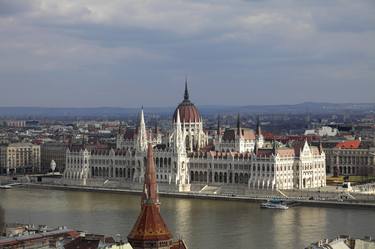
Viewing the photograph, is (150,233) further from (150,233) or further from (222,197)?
(222,197)

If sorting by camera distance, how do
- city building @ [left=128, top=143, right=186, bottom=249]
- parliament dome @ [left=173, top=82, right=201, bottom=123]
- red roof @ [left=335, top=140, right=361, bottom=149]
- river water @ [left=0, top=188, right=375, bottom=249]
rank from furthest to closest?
1. red roof @ [left=335, top=140, right=361, bottom=149]
2. parliament dome @ [left=173, top=82, right=201, bottom=123]
3. river water @ [left=0, top=188, right=375, bottom=249]
4. city building @ [left=128, top=143, right=186, bottom=249]

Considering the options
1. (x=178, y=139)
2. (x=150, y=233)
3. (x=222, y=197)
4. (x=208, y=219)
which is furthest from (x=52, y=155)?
(x=150, y=233)

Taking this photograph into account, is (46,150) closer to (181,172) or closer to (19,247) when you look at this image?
(181,172)

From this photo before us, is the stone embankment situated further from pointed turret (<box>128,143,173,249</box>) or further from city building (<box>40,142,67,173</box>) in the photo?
pointed turret (<box>128,143,173,249</box>)

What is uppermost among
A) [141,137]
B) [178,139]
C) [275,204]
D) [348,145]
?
[141,137]

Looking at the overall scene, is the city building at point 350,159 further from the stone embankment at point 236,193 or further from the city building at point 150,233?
the city building at point 150,233

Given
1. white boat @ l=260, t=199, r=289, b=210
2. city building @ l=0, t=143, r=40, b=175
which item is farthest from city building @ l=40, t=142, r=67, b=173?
white boat @ l=260, t=199, r=289, b=210

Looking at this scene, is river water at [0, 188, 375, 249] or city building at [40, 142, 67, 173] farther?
city building at [40, 142, 67, 173]
